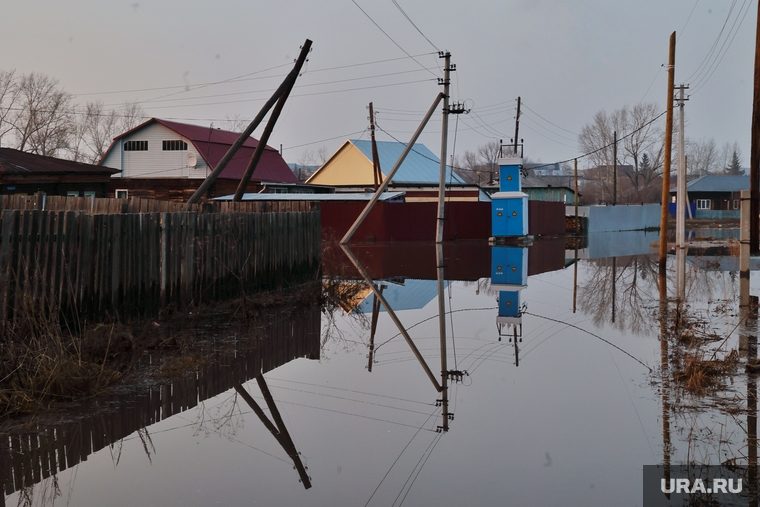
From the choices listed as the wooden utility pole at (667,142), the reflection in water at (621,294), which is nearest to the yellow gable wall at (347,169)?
the reflection in water at (621,294)

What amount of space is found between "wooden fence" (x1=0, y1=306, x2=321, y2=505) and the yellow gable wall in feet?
168

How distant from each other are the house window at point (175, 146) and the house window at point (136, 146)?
Result: 4.26 feet

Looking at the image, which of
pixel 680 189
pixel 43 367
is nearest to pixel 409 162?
pixel 680 189

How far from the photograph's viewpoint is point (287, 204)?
56.9 ft

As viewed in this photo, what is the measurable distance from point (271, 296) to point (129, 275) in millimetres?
4100

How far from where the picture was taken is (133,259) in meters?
10.4

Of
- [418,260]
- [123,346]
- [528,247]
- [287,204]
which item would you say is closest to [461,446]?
[123,346]

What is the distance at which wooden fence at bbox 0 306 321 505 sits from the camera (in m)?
5.31

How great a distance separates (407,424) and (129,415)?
2237mm

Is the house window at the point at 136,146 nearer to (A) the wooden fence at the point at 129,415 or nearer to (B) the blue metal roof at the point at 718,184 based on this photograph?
(A) the wooden fence at the point at 129,415

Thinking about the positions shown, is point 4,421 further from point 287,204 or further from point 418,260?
point 418,260

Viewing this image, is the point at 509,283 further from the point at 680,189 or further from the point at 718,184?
the point at 718,184

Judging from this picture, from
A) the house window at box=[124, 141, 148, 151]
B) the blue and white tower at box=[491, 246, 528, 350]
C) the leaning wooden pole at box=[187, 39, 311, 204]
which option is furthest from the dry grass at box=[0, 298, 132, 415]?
the house window at box=[124, 141, 148, 151]

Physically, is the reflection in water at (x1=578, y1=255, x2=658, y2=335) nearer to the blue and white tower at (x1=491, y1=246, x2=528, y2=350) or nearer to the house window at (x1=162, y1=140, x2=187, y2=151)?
the blue and white tower at (x1=491, y1=246, x2=528, y2=350)
